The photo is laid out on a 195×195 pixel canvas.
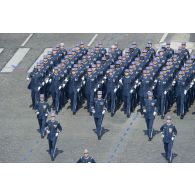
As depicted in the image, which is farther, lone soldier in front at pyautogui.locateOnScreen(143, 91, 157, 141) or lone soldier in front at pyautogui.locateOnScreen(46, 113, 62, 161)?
lone soldier in front at pyautogui.locateOnScreen(143, 91, 157, 141)

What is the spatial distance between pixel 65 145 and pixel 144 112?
13.1ft

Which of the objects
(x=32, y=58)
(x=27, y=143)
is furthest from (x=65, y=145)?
(x=32, y=58)

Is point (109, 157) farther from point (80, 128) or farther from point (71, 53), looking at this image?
point (71, 53)

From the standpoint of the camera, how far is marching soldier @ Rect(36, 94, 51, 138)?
56.8 m

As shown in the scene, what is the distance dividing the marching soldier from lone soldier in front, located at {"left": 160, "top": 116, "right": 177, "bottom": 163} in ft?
19.6

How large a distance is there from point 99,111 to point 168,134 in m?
4.25

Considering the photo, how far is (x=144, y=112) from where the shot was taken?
186 ft

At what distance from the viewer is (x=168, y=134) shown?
5388cm

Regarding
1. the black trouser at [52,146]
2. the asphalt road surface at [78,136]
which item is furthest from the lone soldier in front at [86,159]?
the black trouser at [52,146]

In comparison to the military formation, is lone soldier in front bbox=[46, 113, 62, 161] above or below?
above

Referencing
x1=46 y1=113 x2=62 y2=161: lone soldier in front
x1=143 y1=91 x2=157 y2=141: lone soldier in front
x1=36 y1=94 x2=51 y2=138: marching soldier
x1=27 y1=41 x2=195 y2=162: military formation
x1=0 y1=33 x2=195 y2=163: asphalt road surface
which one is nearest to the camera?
x1=46 y1=113 x2=62 y2=161: lone soldier in front

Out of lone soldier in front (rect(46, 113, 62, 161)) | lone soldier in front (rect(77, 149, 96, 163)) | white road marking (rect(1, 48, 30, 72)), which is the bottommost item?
white road marking (rect(1, 48, 30, 72))

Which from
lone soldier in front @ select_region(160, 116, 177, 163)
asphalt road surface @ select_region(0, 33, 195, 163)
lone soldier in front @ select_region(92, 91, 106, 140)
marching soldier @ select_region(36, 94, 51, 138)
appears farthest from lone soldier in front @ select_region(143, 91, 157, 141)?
marching soldier @ select_region(36, 94, 51, 138)

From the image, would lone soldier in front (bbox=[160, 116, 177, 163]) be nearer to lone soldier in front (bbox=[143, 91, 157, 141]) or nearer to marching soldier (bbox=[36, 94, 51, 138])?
lone soldier in front (bbox=[143, 91, 157, 141])
